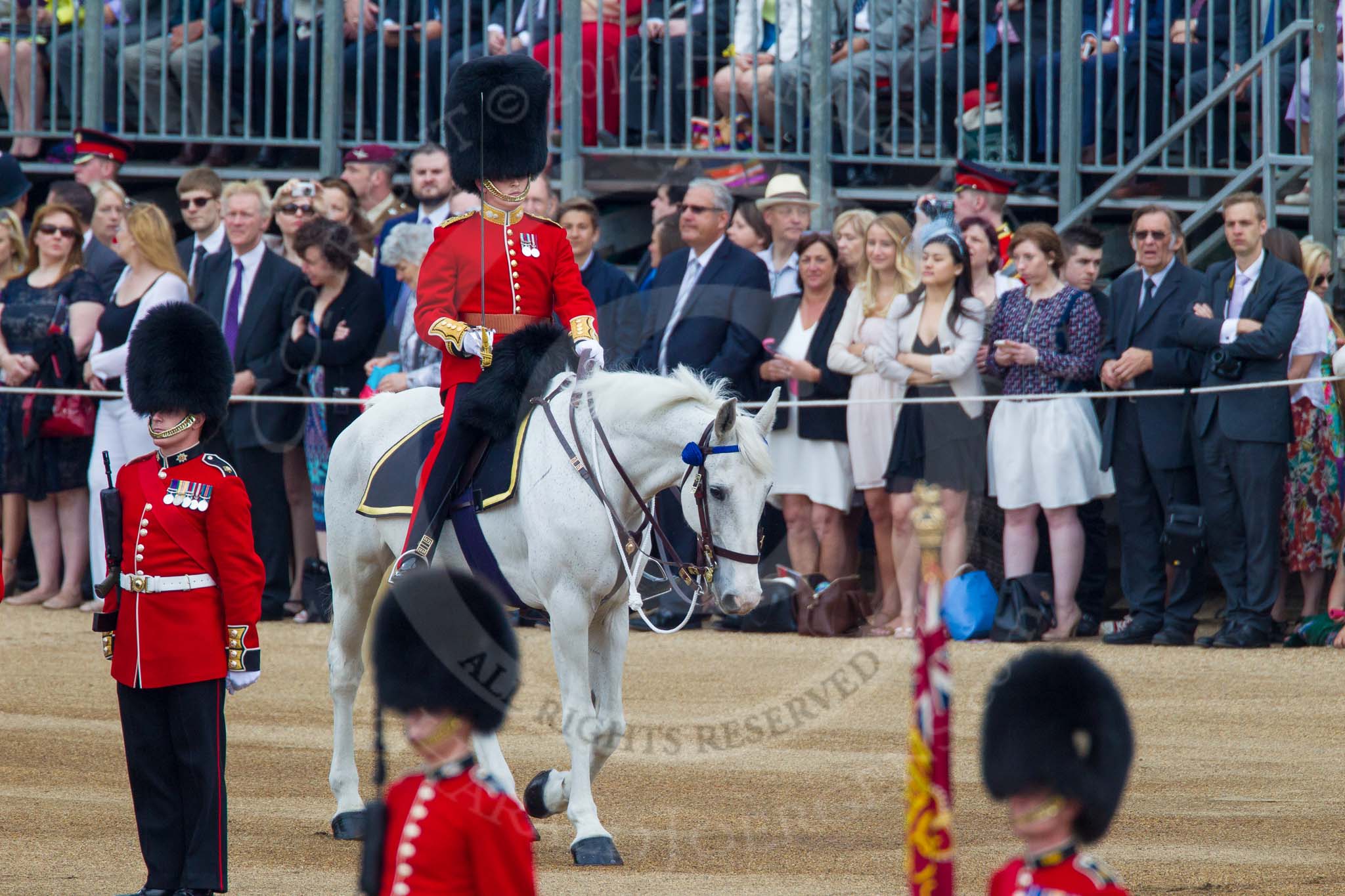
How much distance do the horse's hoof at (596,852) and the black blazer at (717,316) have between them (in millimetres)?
3993

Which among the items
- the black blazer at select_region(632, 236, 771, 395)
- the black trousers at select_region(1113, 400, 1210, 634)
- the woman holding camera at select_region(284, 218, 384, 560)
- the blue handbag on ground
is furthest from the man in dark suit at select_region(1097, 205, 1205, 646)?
the woman holding camera at select_region(284, 218, 384, 560)

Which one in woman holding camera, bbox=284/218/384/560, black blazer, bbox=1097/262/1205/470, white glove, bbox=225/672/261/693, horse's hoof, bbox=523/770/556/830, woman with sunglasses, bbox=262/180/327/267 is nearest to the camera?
white glove, bbox=225/672/261/693

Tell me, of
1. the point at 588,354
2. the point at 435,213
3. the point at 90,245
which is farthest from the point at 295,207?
the point at 588,354

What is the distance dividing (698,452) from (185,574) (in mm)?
1568

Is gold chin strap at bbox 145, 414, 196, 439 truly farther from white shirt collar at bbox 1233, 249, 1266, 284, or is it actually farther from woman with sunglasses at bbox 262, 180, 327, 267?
woman with sunglasses at bbox 262, 180, 327, 267

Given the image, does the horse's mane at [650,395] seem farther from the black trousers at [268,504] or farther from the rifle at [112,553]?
the black trousers at [268,504]

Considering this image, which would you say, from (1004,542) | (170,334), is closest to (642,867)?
(170,334)

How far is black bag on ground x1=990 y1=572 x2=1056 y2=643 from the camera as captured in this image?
9133 millimetres

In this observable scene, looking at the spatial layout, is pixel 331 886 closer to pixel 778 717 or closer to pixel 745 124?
pixel 778 717

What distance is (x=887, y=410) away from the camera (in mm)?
9508

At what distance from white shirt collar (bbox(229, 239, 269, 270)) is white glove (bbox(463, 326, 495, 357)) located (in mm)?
4587

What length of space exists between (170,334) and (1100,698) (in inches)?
129

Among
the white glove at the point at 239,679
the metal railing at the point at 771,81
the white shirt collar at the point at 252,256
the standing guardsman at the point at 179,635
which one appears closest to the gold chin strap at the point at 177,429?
the standing guardsman at the point at 179,635

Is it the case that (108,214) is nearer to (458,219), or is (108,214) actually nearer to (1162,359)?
(458,219)
